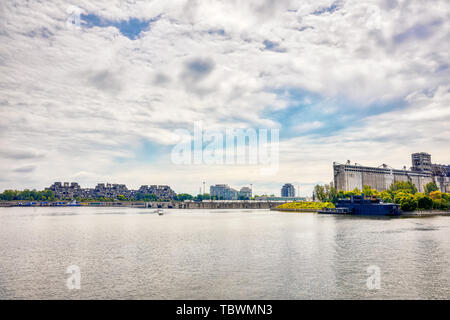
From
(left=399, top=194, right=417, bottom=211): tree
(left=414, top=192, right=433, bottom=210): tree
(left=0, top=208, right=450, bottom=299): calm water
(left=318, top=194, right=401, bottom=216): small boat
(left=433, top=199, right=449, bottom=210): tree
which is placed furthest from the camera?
(left=433, top=199, right=449, bottom=210): tree

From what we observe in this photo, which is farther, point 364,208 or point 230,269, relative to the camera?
point 364,208

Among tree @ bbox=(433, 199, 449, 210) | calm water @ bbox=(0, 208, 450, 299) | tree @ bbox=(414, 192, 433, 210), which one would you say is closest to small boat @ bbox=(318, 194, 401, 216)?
tree @ bbox=(414, 192, 433, 210)

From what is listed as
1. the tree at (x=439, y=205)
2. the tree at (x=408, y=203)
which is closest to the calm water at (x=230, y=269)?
the tree at (x=408, y=203)

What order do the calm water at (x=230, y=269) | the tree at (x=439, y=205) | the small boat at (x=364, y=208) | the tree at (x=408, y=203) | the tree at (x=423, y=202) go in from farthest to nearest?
the tree at (x=439, y=205)
the tree at (x=423, y=202)
the tree at (x=408, y=203)
the small boat at (x=364, y=208)
the calm water at (x=230, y=269)

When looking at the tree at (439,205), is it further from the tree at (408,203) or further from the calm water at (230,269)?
the calm water at (230,269)

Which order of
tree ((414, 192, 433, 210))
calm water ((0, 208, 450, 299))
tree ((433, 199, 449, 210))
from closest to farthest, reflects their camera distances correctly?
calm water ((0, 208, 450, 299)) < tree ((414, 192, 433, 210)) < tree ((433, 199, 449, 210))

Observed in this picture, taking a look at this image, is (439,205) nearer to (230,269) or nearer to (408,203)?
(408,203)

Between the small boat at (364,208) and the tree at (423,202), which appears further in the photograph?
the tree at (423,202)

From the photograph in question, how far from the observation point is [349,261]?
4328cm

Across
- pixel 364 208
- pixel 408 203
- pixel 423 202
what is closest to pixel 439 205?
pixel 423 202

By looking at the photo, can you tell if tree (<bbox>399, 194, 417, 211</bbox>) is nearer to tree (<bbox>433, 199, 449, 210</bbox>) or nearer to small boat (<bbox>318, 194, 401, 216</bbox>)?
small boat (<bbox>318, 194, 401, 216</bbox>)
